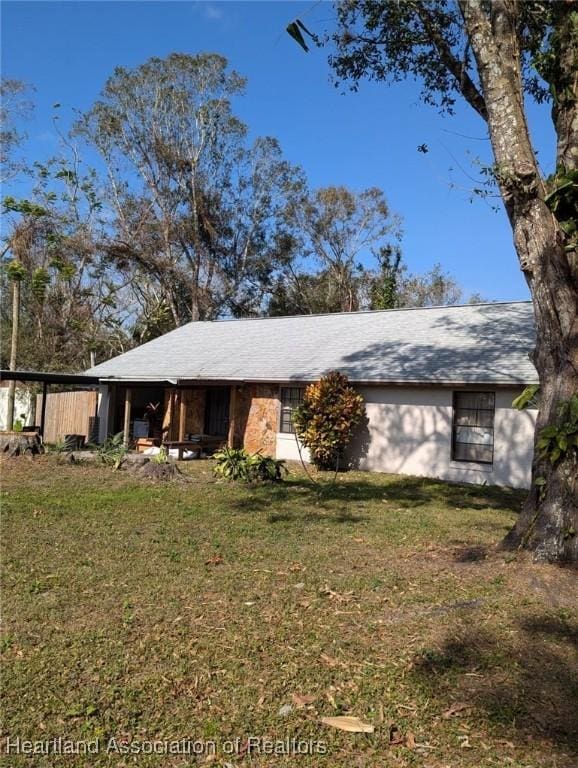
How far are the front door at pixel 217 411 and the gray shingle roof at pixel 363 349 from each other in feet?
3.75

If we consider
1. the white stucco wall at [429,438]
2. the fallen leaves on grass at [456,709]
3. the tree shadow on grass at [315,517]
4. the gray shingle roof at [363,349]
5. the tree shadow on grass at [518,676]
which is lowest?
the fallen leaves on grass at [456,709]

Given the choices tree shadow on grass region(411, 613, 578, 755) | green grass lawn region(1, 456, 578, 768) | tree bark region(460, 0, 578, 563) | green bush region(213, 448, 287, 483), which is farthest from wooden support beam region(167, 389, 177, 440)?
tree shadow on grass region(411, 613, 578, 755)

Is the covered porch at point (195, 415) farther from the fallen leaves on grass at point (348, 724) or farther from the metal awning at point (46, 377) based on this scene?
the fallen leaves on grass at point (348, 724)

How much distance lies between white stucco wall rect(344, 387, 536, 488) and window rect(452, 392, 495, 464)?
17cm

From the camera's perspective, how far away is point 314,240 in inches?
1575

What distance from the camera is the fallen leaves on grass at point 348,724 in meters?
3.32

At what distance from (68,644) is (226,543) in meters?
2.96

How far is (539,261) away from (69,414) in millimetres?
18592

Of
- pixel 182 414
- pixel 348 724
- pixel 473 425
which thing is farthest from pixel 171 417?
pixel 348 724

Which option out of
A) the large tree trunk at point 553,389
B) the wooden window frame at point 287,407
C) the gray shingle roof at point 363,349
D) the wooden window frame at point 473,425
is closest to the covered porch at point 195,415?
the wooden window frame at point 287,407

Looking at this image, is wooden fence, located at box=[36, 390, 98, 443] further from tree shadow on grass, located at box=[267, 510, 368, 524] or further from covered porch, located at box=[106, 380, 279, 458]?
tree shadow on grass, located at box=[267, 510, 368, 524]

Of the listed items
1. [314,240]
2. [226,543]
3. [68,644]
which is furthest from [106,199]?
[68,644]

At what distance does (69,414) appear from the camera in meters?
21.5

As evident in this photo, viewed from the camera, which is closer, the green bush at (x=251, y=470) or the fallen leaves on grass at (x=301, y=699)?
the fallen leaves on grass at (x=301, y=699)
